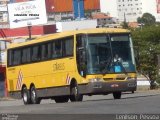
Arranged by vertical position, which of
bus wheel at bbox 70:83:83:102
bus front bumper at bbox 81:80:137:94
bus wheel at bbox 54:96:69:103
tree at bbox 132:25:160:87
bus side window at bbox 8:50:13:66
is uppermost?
bus side window at bbox 8:50:13:66

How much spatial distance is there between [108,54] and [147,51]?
30.1 metres

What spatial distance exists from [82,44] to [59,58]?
206cm

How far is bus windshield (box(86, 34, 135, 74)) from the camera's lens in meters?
27.3

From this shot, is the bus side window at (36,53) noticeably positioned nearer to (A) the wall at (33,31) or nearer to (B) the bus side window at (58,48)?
(B) the bus side window at (58,48)

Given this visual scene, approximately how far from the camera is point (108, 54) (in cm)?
2734

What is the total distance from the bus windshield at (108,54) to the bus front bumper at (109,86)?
49cm

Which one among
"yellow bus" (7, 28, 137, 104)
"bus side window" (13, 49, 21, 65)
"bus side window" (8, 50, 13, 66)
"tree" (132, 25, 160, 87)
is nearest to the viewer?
"yellow bus" (7, 28, 137, 104)

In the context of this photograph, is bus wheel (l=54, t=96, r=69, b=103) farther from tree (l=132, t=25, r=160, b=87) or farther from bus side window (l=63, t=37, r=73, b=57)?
tree (l=132, t=25, r=160, b=87)

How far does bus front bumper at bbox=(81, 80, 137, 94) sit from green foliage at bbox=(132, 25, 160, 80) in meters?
23.9

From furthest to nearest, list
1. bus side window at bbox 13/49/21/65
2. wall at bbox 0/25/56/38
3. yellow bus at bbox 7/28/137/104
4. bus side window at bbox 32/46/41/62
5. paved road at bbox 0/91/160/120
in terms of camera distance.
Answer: wall at bbox 0/25/56/38 → bus side window at bbox 13/49/21/65 → bus side window at bbox 32/46/41/62 → yellow bus at bbox 7/28/137/104 → paved road at bbox 0/91/160/120

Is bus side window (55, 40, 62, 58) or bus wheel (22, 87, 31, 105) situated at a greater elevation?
bus side window (55, 40, 62, 58)

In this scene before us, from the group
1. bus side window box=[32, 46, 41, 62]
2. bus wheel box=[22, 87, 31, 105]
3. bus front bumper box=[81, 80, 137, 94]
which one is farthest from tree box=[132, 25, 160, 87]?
bus front bumper box=[81, 80, 137, 94]

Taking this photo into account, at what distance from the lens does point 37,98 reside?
3164 cm

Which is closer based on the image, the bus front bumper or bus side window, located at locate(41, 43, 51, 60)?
the bus front bumper
